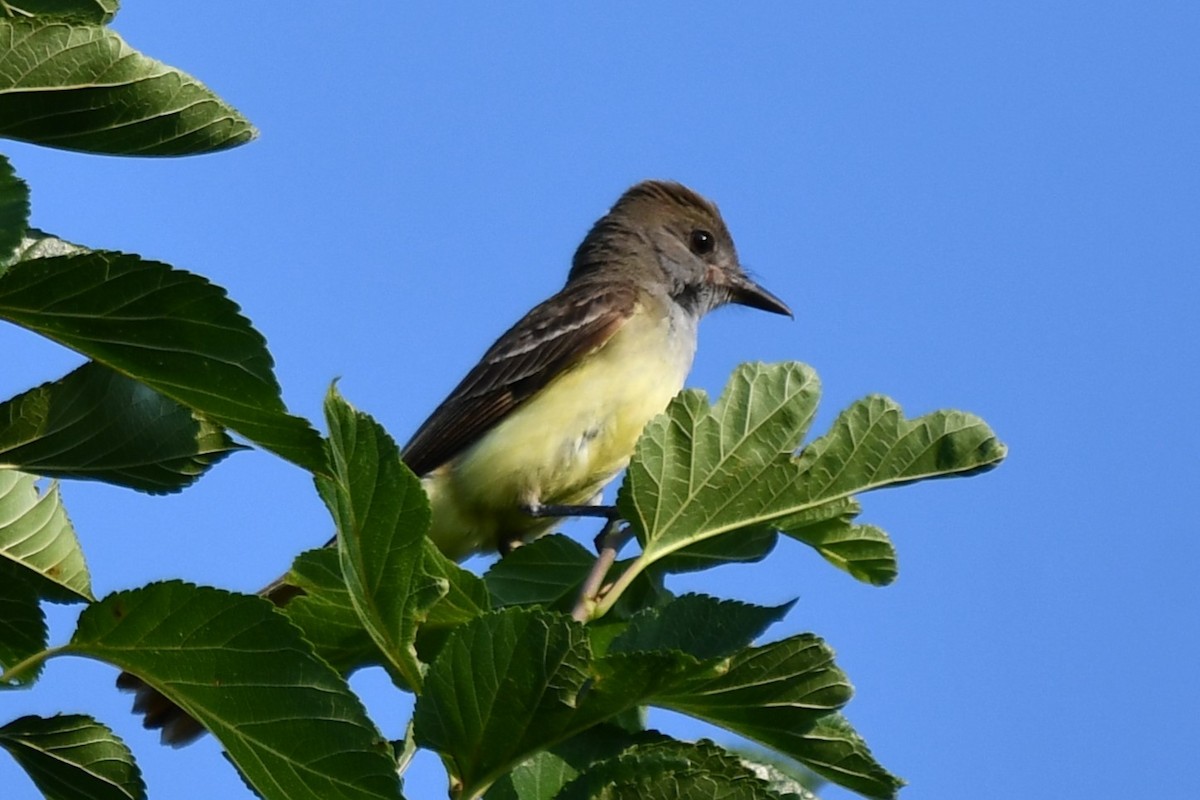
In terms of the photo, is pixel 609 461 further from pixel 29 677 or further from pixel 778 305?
pixel 29 677

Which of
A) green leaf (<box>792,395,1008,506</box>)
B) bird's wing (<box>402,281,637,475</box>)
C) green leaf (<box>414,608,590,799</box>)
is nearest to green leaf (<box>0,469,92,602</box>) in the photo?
green leaf (<box>414,608,590,799</box>)

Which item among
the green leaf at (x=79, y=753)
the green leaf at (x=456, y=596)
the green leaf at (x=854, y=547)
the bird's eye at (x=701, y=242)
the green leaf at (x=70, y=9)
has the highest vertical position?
the bird's eye at (x=701, y=242)

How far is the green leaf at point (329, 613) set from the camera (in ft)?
8.62

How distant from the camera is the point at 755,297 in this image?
8461 millimetres

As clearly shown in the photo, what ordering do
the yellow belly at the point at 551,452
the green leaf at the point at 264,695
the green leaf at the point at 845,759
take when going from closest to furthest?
the green leaf at the point at 264,695 → the green leaf at the point at 845,759 → the yellow belly at the point at 551,452

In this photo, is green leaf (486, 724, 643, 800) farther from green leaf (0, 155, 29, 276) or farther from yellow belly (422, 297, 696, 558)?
yellow belly (422, 297, 696, 558)

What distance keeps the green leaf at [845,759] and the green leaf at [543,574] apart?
68cm

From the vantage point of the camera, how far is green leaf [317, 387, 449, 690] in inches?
85.6

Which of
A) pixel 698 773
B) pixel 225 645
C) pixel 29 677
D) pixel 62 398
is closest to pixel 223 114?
pixel 62 398

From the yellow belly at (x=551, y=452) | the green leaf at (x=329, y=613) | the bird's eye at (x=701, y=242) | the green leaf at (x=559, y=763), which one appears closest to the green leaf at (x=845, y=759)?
the green leaf at (x=559, y=763)

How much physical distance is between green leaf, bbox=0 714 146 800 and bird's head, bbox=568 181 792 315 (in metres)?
5.94

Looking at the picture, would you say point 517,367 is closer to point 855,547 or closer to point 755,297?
point 755,297

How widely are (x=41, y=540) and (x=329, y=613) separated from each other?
19.6 inches

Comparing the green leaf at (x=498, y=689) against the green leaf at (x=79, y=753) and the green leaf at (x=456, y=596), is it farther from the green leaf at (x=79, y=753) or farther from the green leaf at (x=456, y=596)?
the green leaf at (x=79, y=753)
